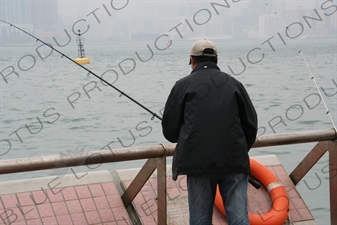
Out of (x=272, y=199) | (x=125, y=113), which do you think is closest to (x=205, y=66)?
(x=272, y=199)

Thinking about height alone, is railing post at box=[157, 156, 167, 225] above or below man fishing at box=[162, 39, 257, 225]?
below

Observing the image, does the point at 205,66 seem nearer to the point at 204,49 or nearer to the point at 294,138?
the point at 204,49

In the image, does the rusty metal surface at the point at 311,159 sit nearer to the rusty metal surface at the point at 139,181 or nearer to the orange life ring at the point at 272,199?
the orange life ring at the point at 272,199

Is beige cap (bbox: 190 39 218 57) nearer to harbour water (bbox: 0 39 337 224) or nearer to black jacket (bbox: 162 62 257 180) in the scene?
black jacket (bbox: 162 62 257 180)

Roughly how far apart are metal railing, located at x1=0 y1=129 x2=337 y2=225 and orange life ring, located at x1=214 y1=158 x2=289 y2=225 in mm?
291

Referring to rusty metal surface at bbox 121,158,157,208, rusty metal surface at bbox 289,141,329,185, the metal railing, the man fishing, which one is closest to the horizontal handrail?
the metal railing

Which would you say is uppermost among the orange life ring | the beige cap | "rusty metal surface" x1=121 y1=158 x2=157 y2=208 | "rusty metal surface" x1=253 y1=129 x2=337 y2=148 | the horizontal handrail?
the beige cap

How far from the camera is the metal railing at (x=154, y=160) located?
164 inches

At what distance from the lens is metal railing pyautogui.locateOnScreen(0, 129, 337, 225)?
4.17 m

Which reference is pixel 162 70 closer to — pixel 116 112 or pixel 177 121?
pixel 116 112

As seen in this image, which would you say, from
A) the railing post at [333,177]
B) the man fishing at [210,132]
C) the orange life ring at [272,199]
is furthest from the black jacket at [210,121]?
the railing post at [333,177]

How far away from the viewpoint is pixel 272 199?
5.06 meters

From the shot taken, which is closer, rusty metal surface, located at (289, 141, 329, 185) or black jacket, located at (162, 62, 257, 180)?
black jacket, located at (162, 62, 257, 180)

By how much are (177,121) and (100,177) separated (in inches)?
57.1
